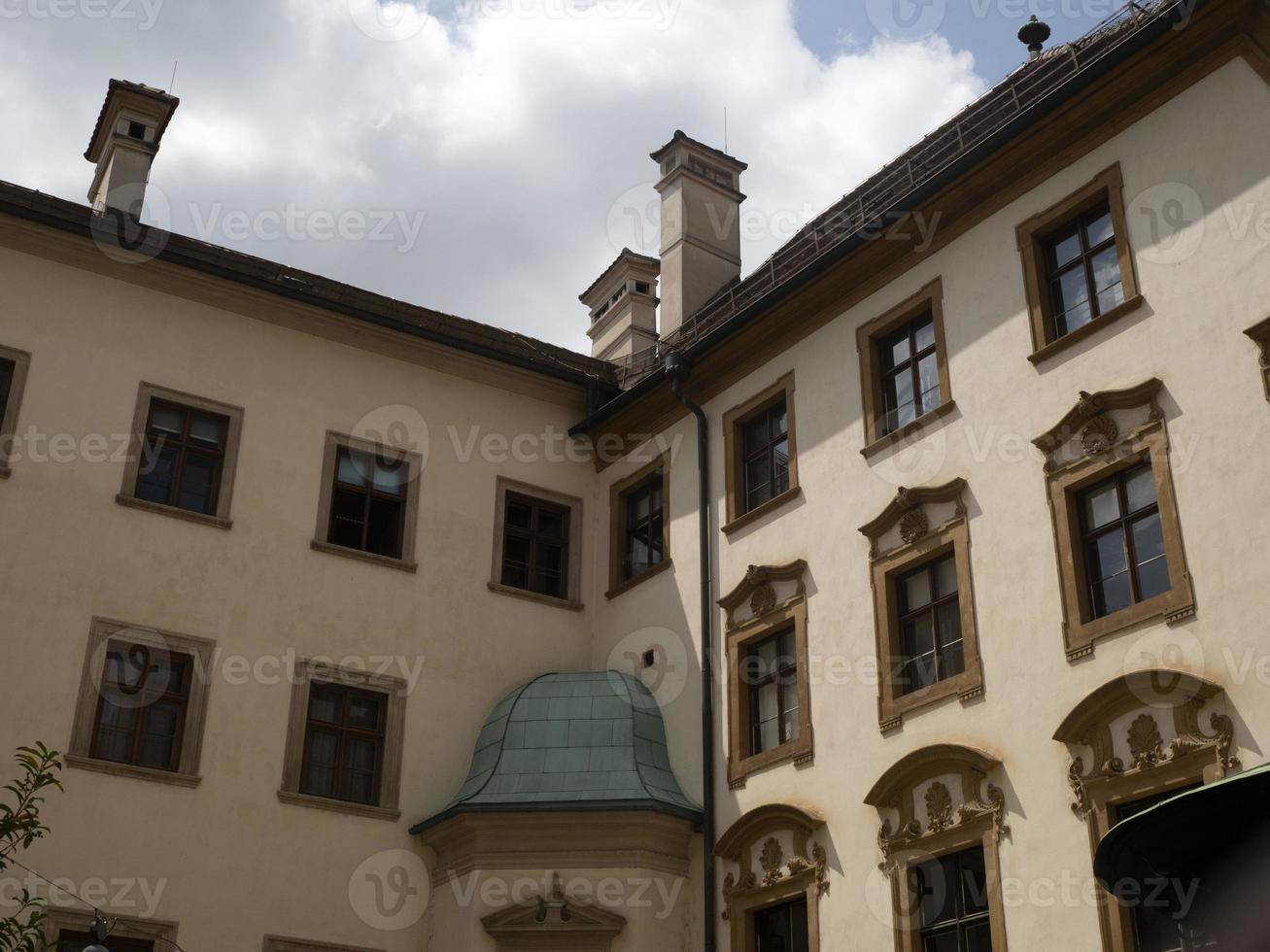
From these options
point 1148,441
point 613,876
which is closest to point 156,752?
point 613,876

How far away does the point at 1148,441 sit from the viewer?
525 inches

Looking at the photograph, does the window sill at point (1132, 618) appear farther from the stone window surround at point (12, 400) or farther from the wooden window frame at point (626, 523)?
the stone window surround at point (12, 400)

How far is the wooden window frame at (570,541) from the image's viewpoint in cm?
2032

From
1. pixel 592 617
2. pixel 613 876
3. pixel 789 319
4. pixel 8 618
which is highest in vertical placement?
pixel 789 319

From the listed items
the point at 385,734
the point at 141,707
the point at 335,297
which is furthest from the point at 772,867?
the point at 335,297

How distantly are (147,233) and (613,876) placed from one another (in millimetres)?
9770

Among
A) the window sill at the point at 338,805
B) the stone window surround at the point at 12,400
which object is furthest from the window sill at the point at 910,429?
the stone window surround at the point at 12,400

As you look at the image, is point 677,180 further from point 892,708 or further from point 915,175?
point 892,708

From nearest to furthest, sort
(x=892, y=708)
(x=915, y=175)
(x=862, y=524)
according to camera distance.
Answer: (x=892, y=708)
(x=862, y=524)
(x=915, y=175)

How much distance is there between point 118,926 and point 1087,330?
1149cm

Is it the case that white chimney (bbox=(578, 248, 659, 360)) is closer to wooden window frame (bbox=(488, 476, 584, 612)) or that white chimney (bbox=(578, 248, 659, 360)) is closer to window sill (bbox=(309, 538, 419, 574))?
wooden window frame (bbox=(488, 476, 584, 612))

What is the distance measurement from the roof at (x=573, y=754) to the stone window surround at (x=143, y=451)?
14.0ft

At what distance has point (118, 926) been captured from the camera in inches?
618

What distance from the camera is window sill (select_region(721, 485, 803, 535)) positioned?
17.6 meters
